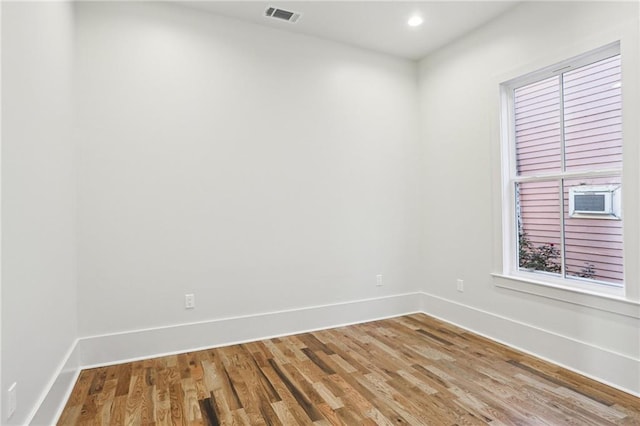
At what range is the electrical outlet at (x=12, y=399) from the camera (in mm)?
1424

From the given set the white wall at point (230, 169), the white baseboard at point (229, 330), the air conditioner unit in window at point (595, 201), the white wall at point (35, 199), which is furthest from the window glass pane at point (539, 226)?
the white wall at point (35, 199)

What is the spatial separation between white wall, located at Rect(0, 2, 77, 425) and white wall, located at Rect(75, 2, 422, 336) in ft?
0.95

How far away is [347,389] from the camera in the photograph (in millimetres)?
2318

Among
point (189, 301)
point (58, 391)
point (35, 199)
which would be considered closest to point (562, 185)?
point (189, 301)

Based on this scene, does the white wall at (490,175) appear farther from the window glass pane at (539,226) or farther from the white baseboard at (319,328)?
the window glass pane at (539,226)

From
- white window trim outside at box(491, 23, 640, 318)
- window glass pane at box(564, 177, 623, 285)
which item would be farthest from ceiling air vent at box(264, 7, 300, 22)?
window glass pane at box(564, 177, 623, 285)

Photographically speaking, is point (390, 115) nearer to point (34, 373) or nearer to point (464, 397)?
point (464, 397)

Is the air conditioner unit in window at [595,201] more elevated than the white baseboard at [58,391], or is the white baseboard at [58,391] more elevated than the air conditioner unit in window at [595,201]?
the air conditioner unit in window at [595,201]

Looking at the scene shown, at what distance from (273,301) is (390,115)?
238cm

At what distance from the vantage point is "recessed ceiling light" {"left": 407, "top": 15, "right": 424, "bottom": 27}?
126 inches

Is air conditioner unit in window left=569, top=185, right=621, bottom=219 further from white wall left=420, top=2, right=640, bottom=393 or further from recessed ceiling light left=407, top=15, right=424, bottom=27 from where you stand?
recessed ceiling light left=407, top=15, right=424, bottom=27

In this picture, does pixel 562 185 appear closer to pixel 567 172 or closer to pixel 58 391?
pixel 567 172

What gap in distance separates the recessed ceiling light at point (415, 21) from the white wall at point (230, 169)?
2.06 feet

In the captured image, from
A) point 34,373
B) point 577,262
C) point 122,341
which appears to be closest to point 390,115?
Result: point 577,262
